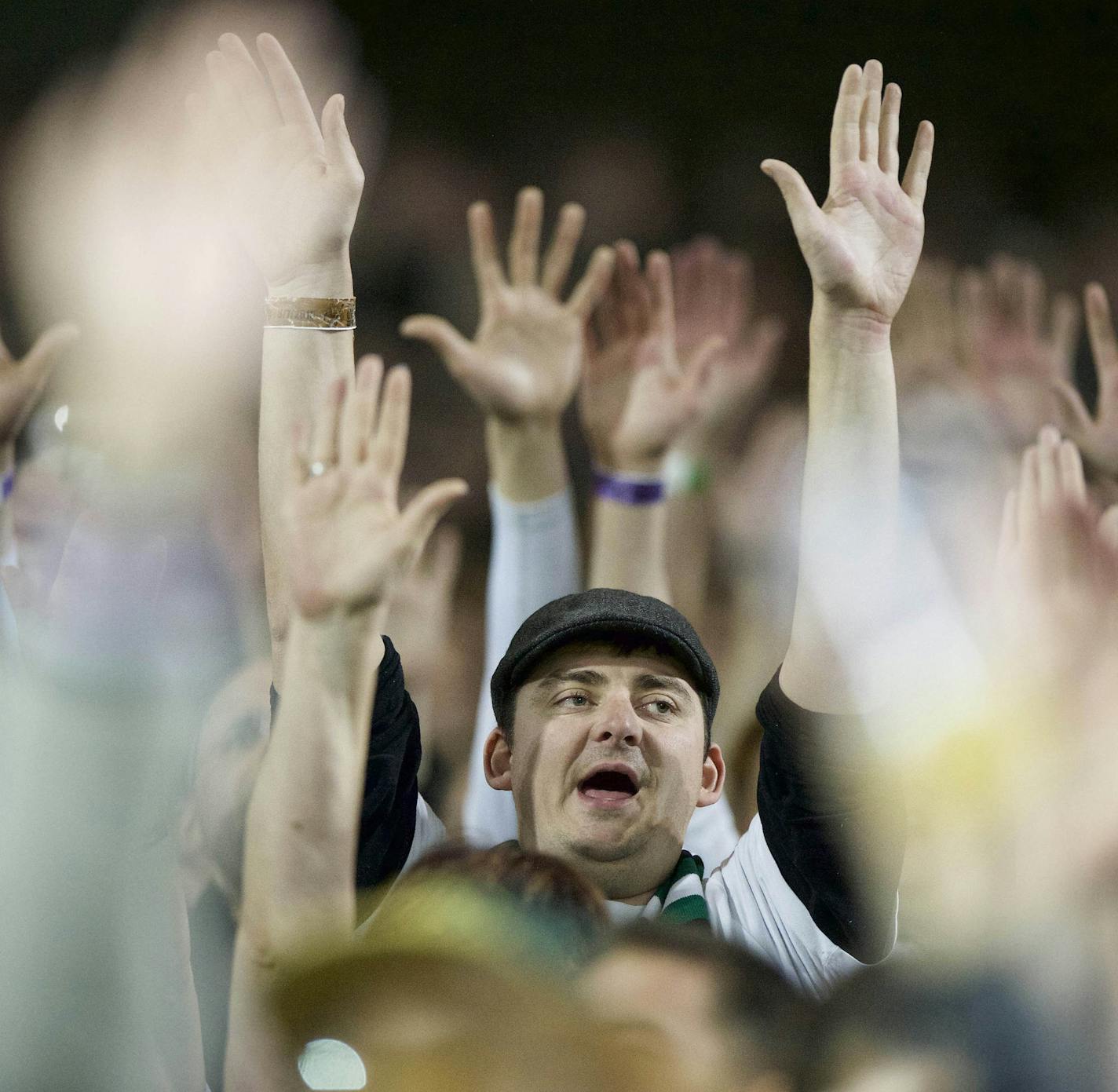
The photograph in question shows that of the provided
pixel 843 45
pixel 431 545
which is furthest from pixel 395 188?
pixel 843 45

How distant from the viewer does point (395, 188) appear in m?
2.70

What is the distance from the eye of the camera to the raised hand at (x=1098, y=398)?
8.70 feet

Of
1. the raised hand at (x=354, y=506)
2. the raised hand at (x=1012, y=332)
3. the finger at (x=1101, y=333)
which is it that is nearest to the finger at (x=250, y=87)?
the raised hand at (x=354, y=506)

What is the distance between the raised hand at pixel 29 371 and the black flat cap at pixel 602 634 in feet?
3.52

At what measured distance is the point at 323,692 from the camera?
1485mm

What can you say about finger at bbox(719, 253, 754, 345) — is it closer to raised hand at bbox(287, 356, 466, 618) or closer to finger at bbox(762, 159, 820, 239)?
finger at bbox(762, 159, 820, 239)

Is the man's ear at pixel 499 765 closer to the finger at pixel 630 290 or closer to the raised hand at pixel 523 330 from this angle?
the raised hand at pixel 523 330

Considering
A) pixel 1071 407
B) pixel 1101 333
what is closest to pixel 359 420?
pixel 1071 407

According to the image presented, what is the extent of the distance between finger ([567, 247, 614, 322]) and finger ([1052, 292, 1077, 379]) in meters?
0.92

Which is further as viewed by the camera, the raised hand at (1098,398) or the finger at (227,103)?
the raised hand at (1098,398)

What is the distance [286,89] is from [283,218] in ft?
0.61

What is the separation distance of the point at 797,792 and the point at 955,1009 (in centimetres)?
35

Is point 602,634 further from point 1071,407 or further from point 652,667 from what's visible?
point 1071,407

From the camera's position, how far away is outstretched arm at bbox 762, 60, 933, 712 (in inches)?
66.7
